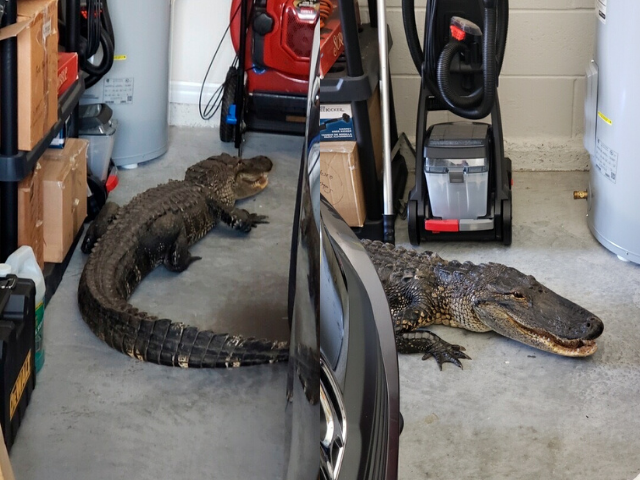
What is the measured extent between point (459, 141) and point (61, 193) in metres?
1.42

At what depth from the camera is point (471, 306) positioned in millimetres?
2516

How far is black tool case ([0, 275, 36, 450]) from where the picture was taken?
69.7 inches

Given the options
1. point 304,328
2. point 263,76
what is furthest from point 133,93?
point 304,328

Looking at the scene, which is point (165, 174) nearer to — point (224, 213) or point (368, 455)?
point (224, 213)

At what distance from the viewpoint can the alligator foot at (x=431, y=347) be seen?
236 centimetres

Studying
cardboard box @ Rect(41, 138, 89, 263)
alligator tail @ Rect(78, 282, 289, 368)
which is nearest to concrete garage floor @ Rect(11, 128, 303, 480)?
alligator tail @ Rect(78, 282, 289, 368)

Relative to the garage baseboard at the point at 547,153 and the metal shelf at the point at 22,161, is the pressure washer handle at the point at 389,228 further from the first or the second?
the metal shelf at the point at 22,161

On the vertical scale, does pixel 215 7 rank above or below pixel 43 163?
above

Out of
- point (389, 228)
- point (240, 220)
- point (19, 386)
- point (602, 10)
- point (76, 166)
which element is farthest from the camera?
point (240, 220)

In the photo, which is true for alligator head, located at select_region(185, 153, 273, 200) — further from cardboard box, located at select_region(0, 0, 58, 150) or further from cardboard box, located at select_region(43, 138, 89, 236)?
cardboard box, located at select_region(0, 0, 58, 150)

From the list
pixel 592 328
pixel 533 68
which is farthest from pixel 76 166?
pixel 533 68

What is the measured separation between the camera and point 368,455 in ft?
2.52

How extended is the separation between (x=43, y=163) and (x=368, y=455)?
2.06 meters

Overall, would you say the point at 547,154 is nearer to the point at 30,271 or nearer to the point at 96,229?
the point at 96,229
